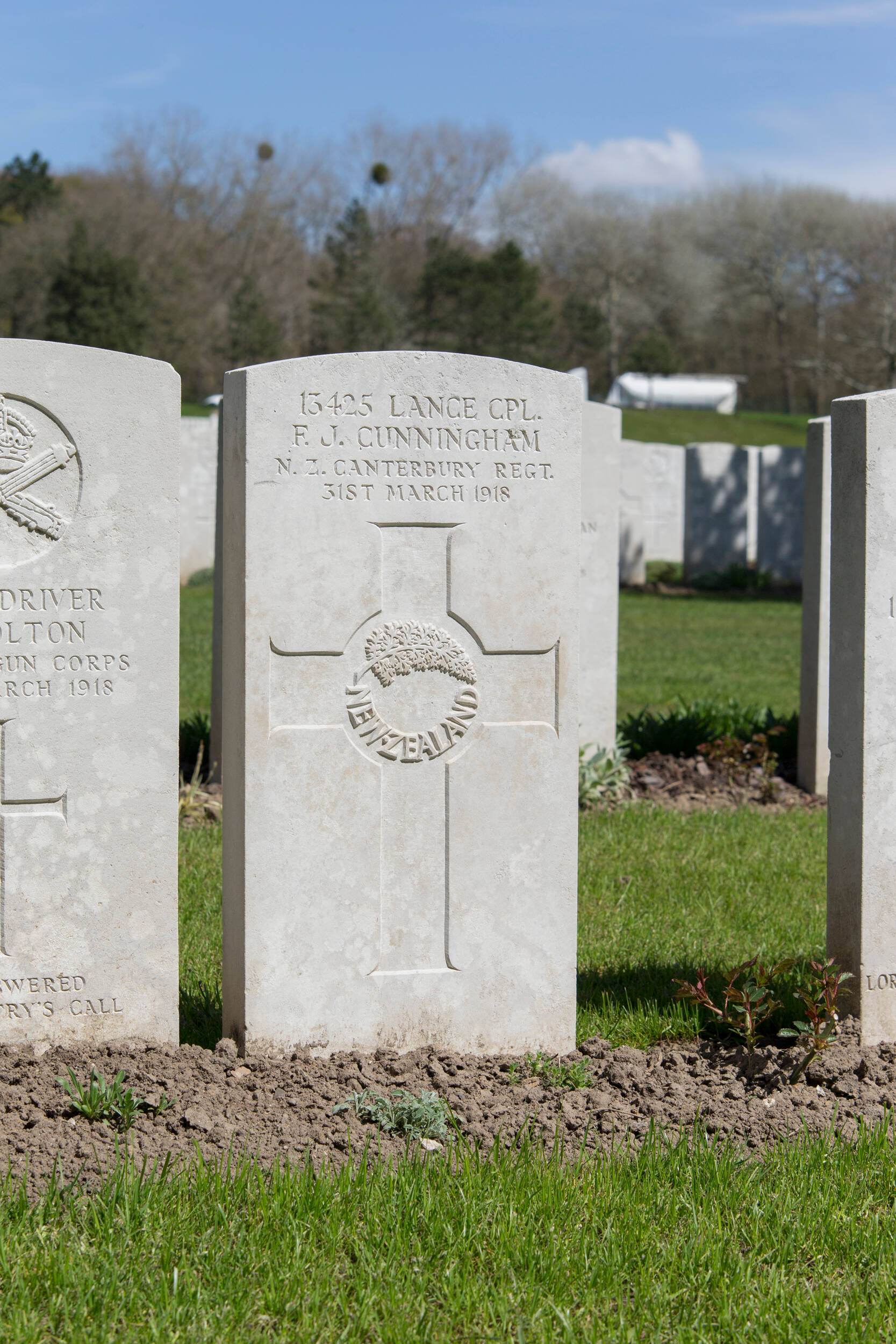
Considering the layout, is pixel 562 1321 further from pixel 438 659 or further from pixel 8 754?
pixel 8 754

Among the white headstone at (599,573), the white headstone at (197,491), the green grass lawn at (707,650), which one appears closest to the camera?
the white headstone at (599,573)

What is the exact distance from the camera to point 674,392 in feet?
175

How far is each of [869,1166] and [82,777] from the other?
2.16 m

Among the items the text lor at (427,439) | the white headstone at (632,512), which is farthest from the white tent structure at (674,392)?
the text lor at (427,439)

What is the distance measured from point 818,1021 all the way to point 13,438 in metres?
2.58

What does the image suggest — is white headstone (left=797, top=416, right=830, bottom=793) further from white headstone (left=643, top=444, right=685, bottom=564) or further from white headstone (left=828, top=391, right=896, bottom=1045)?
white headstone (left=643, top=444, right=685, bottom=564)

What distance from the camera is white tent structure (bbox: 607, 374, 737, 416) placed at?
5262 centimetres

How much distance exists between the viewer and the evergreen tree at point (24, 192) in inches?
1932

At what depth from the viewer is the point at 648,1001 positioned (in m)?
3.87

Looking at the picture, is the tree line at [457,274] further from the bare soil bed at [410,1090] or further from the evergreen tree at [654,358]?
the bare soil bed at [410,1090]

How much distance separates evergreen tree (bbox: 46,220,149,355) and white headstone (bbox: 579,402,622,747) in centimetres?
2896

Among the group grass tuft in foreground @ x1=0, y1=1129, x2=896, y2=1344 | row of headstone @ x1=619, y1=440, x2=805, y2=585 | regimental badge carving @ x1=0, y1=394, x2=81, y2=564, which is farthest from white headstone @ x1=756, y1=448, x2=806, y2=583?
grass tuft in foreground @ x1=0, y1=1129, x2=896, y2=1344

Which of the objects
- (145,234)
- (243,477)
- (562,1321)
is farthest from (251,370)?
(145,234)

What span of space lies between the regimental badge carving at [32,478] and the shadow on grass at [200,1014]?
1429 millimetres
